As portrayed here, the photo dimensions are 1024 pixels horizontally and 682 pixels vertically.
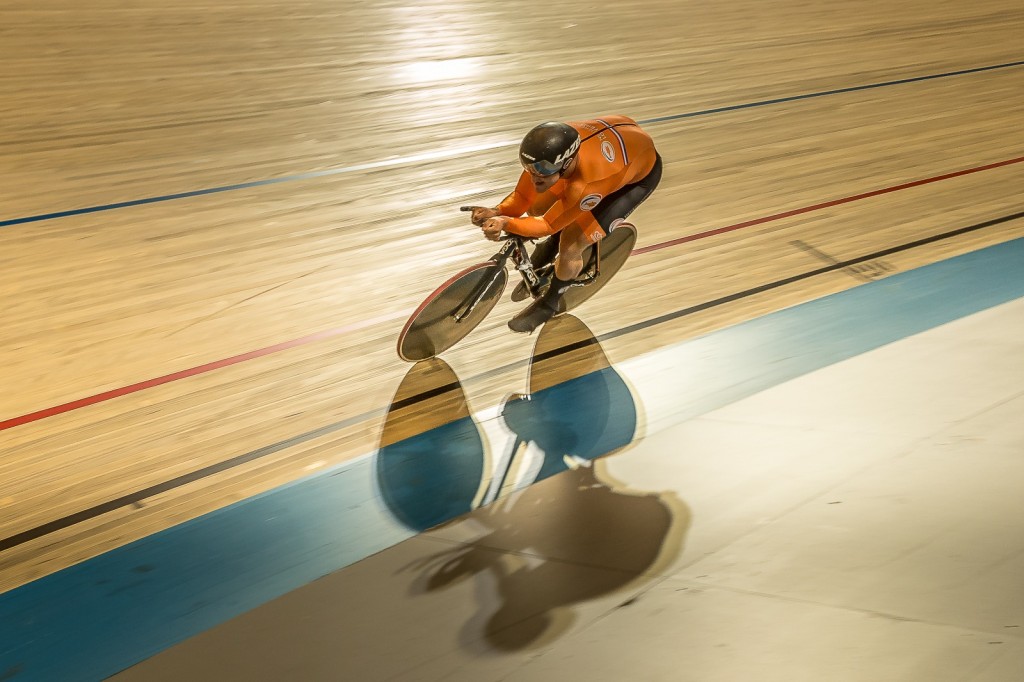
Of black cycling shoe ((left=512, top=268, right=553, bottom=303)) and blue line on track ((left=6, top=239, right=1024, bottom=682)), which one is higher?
black cycling shoe ((left=512, top=268, right=553, bottom=303))

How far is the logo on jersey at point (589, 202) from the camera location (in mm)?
3305

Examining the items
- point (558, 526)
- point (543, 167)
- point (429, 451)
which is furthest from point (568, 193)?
point (558, 526)

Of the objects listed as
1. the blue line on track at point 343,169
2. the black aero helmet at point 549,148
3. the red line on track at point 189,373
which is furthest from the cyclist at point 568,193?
the blue line on track at point 343,169

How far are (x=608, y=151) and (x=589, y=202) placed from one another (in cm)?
20

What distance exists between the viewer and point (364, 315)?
13.0 feet

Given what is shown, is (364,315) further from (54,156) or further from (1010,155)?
(1010,155)

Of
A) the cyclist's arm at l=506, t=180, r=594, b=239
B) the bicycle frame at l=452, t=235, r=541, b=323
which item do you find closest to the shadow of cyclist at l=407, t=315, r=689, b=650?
the bicycle frame at l=452, t=235, r=541, b=323

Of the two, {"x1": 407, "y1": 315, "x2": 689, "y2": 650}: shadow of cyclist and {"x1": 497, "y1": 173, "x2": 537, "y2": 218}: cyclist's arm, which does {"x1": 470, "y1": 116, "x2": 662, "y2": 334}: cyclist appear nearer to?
{"x1": 497, "y1": 173, "x2": 537, "y2": 218}: cyclist's arm

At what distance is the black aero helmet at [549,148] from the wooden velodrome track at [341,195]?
0.77 m

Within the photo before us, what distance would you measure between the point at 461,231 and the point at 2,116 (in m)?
2.74

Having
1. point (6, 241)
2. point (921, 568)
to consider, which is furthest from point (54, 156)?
point (921, 568)

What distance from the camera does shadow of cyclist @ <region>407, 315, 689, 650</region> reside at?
2.17 metres

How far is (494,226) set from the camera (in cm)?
318

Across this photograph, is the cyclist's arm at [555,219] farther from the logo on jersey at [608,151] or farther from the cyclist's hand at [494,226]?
the logo on jersey at [608,151]
